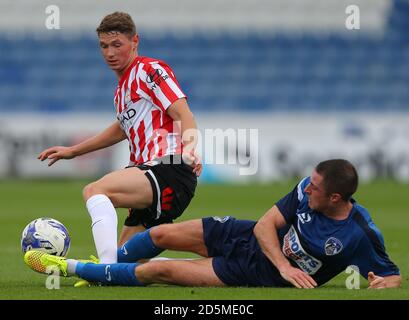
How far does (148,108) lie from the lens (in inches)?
283

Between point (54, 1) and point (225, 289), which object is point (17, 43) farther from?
point (225, 289)

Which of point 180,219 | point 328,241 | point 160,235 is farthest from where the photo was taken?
point 180,219

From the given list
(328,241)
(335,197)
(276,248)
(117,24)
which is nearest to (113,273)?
(276,248)

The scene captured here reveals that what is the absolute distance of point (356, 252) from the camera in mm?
6082

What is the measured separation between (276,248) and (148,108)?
1678 millimetres

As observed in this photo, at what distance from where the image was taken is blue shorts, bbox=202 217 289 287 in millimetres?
Answer: 6297

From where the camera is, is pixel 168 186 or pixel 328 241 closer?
pixel 328 241

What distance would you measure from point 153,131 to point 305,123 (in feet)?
48.0

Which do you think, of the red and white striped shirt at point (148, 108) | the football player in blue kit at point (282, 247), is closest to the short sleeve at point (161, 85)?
the red and white striped shirt at point (148, 108)

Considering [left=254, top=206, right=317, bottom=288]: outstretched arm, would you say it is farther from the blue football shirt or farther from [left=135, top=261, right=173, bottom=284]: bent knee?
[left=135, top=261, right=173, bottom=284]: bent knee

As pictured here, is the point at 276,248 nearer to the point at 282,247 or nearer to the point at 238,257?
the point at 282,247

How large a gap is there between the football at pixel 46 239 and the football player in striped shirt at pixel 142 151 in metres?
0.49

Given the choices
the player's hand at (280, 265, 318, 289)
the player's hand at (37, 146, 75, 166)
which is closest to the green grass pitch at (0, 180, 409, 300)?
the player's hand at (280, 265, 318, 289)
